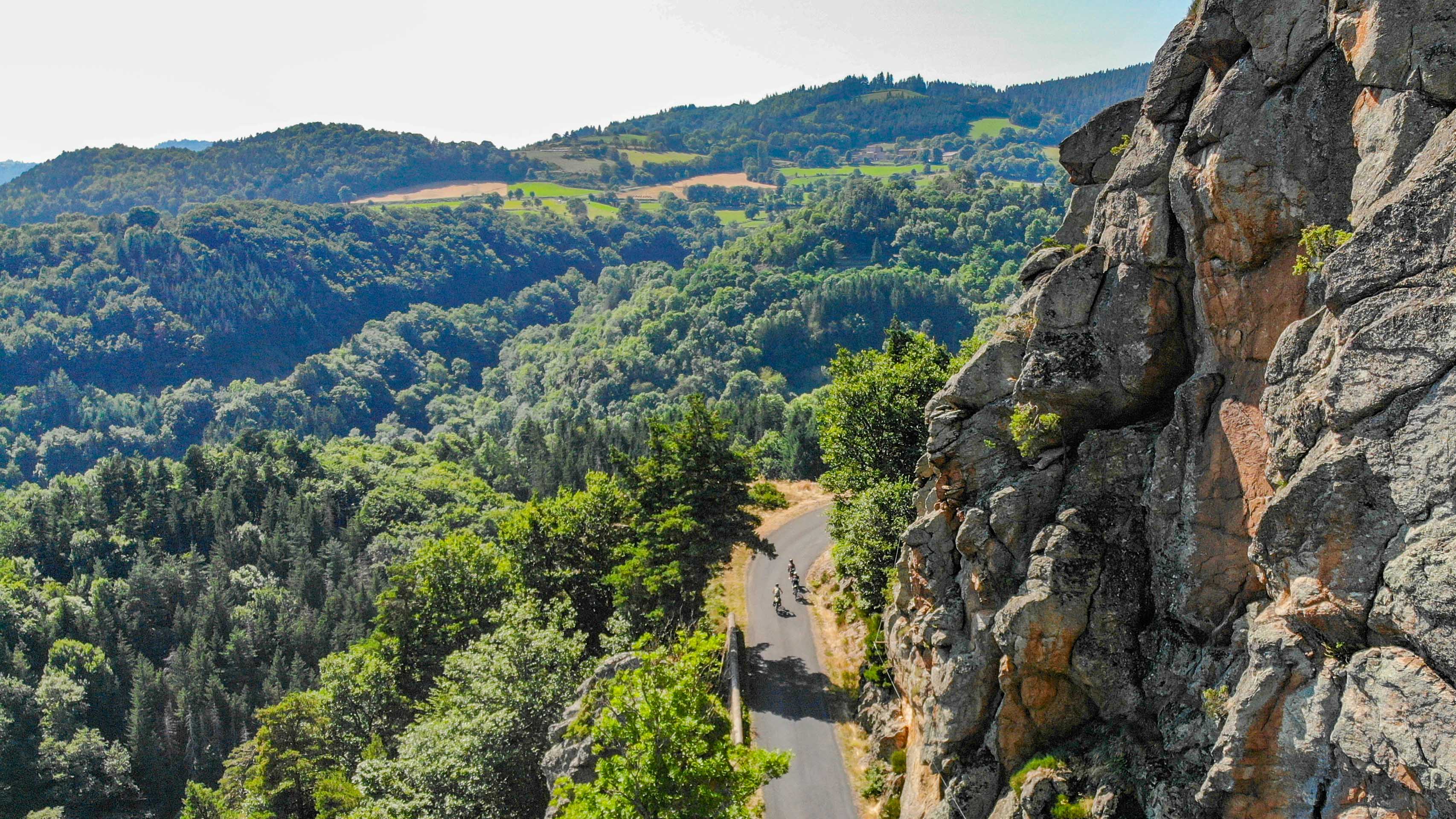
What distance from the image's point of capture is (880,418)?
4122 cm

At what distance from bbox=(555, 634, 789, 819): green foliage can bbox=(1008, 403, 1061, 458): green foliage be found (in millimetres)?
10993

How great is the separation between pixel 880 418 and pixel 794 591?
13.2 metres

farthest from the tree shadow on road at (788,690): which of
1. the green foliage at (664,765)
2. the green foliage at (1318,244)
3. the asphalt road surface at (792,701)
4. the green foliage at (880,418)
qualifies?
the green foliage at (1318,244)

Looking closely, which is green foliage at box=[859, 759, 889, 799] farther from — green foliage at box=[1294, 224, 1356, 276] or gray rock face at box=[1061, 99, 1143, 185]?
green foliage at box=[1294, 224, 1356, 276]

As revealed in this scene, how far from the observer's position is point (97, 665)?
8444 cm

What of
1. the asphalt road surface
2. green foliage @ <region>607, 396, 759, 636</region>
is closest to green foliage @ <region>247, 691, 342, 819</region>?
green foliage @ <region>607, 396, 759, 636</region>

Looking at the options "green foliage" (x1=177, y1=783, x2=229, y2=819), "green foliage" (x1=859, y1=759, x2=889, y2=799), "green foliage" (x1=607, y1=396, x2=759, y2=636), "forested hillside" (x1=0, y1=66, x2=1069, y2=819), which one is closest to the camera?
"green foliage" (x1=859, y1=759, x2=889, y2=799)

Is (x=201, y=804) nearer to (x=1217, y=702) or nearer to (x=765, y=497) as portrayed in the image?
(x=765, y=497)

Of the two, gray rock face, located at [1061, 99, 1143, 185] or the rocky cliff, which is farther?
gray rock face, located at [1061, 99, 1143, 185]

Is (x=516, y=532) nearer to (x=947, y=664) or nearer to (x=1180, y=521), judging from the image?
(x=947, y=664)

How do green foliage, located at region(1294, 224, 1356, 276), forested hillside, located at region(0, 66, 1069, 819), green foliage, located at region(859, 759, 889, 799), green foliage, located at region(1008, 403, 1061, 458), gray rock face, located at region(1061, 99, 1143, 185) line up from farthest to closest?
forested hillside, located at region(0, 66, 1069, 819) < green foliage, located at region(859, 759, 889, 799) < gray rock face, located at region(1061, 99, 1143, 185) < green foliage, located at region(1008, 403, 1061, 458) < green foliage, located at region(1294, 224, 1356, 276)

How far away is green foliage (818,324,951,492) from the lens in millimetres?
40531

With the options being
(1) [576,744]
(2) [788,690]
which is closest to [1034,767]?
(1) [576,744]

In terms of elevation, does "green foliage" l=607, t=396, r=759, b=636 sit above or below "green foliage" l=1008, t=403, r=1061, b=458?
below
